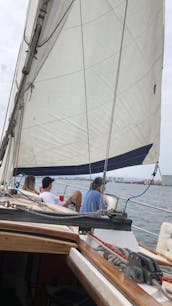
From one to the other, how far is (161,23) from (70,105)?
153 cm

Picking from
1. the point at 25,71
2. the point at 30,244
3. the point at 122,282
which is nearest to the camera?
the point at 122,282

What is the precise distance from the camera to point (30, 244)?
1.91 m

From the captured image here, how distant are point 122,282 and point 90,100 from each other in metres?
2.90

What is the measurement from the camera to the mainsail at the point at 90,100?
393cm

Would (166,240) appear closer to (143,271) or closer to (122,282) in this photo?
(143,271)

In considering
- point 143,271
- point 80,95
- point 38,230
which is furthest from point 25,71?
point 143,271

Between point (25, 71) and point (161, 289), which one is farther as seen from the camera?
point (25, 71)

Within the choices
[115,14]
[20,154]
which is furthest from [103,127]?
[115,14]

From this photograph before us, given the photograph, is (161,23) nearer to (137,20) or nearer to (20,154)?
(137,20)

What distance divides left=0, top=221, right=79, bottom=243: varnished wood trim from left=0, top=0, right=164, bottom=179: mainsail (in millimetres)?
1837

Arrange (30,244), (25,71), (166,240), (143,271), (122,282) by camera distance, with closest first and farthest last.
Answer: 1. (122,282)
2. (143,271)
3. (30,244)
4. (25,71)
5. (166,240)

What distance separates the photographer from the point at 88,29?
13.6 ft

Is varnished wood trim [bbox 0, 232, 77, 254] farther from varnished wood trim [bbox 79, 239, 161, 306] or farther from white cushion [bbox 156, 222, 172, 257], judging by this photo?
white cushion [bbox 156, 222, 172, 257]

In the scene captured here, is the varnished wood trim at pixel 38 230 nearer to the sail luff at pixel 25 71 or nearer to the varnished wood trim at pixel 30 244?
the varnished wood trim at pixel 30 244
